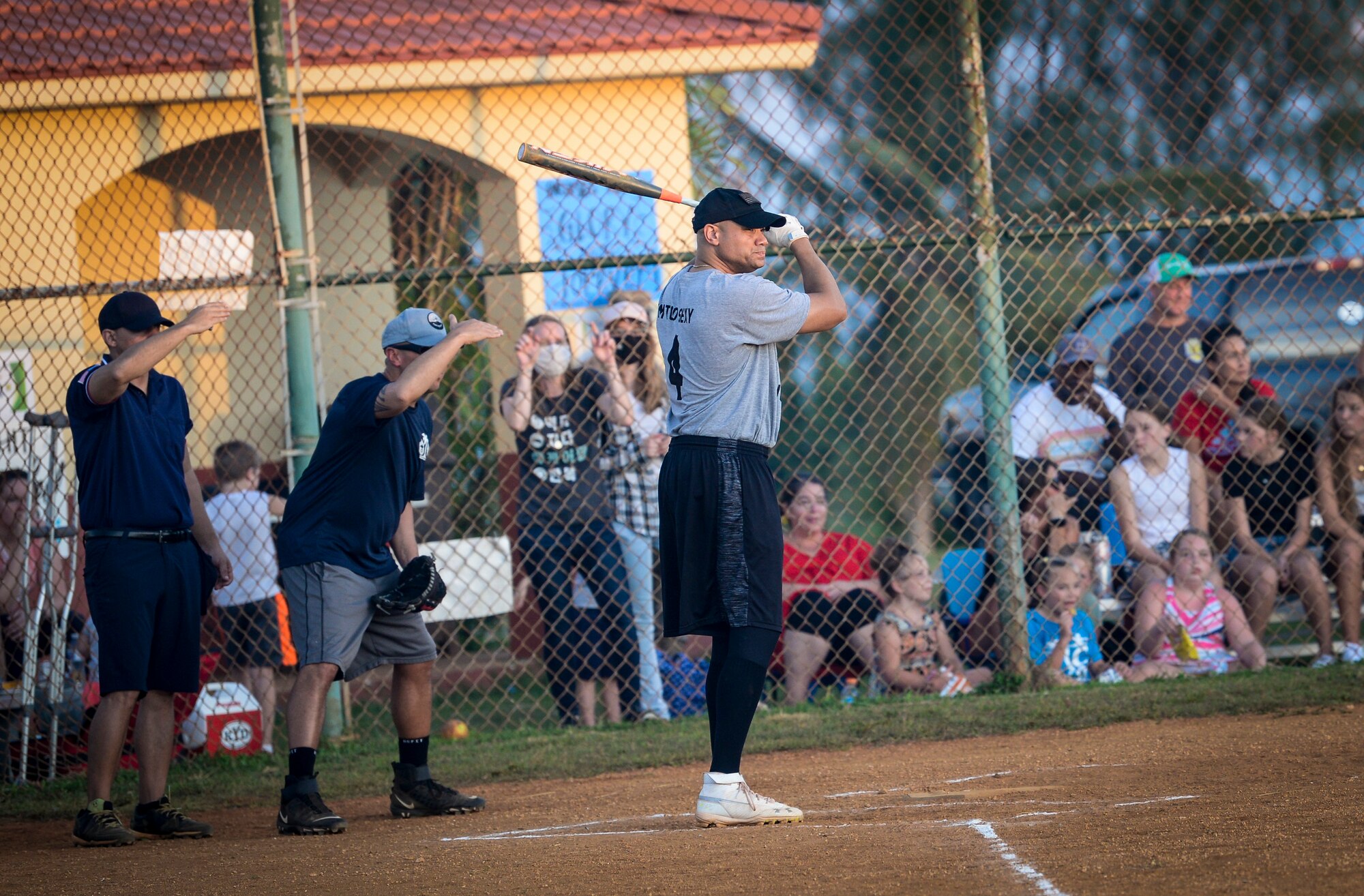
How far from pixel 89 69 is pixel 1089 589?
22.3ft

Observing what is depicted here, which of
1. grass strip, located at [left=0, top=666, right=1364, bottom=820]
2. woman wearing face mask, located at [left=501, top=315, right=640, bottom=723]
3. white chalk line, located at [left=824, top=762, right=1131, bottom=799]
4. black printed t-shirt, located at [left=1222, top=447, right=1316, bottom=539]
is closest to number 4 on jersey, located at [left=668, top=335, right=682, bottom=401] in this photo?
white chalk line, located at [left=824, top=762, right=1131, bottom=799]

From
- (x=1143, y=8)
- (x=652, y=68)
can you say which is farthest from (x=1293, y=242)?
(x=652, y=68)

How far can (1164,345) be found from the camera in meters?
7.88

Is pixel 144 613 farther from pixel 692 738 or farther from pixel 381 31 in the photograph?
pixel 381 31

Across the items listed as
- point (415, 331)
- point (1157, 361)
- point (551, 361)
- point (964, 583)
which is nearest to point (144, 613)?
point (415, 331)

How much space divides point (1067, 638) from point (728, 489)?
11.3ft

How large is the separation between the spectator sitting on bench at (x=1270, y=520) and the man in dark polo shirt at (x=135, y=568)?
5.40 metres

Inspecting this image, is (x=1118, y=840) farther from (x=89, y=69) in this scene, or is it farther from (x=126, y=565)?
(x=89, y=69)

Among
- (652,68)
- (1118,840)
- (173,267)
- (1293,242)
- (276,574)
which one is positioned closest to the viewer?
(1118,840)

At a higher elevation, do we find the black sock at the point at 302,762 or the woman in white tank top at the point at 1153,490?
the woman in white tank top at the point at 1153,490

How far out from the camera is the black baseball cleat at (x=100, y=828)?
4840 millimetres

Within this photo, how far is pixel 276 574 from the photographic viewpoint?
290 inches

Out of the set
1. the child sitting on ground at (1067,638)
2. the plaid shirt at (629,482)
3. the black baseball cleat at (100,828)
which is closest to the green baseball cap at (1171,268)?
the child sitting on ground at (1067,638)

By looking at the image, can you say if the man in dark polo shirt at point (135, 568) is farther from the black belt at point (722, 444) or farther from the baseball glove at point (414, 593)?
the black belt at point (722, 444)
